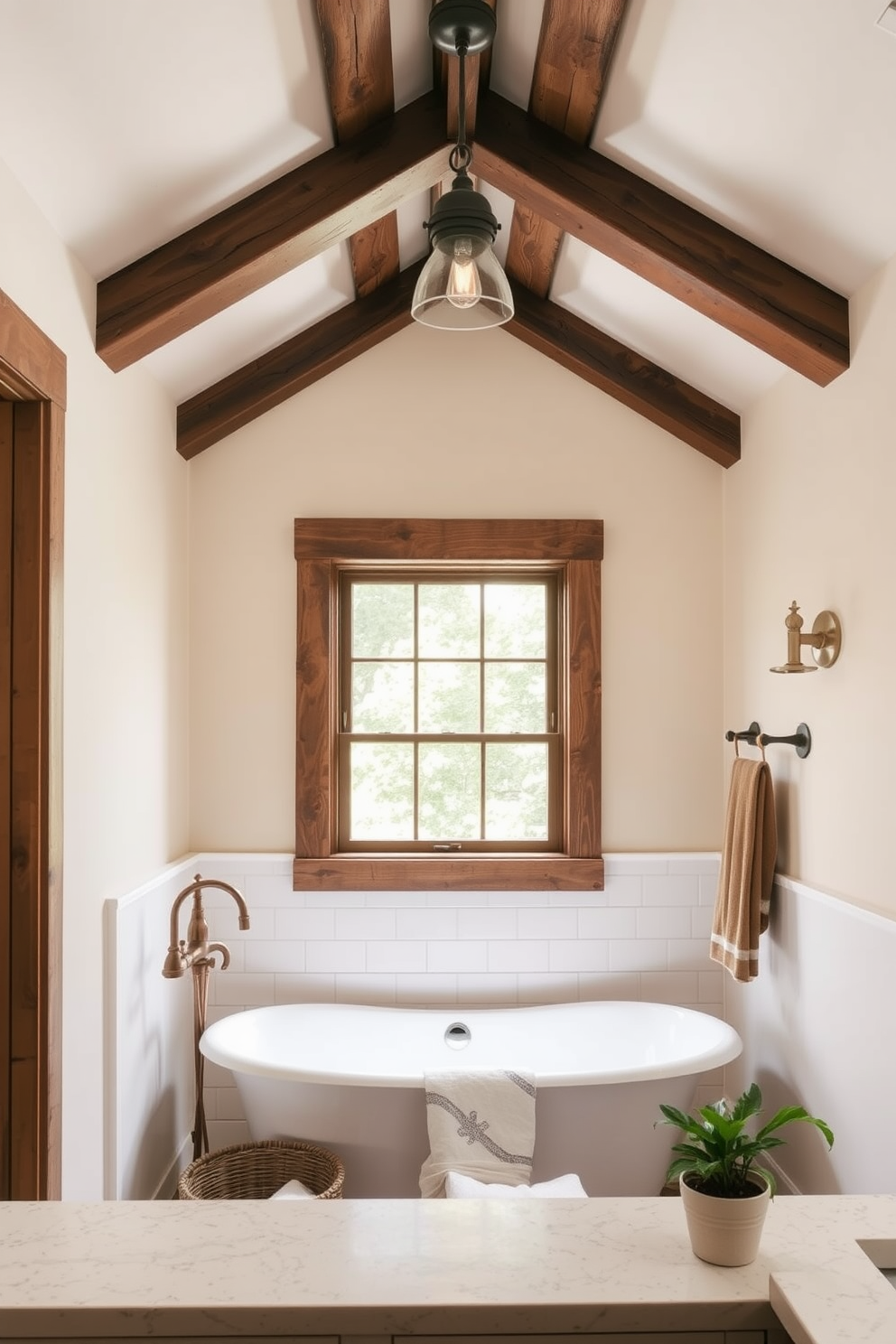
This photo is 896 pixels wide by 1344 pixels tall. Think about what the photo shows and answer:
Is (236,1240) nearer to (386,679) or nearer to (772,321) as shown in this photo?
(772,321)

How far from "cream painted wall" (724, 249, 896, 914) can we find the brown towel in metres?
0.08

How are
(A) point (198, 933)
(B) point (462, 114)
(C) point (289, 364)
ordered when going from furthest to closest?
(C) point (289, 364)
(A) point (198, 933)
(B) point (462, 114)

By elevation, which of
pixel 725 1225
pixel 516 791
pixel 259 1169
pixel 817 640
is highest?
pixel 817 640

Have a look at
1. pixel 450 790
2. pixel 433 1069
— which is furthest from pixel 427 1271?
pixel 450 790

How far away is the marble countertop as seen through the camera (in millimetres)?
1031

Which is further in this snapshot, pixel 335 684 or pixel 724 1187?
pixel 335 684

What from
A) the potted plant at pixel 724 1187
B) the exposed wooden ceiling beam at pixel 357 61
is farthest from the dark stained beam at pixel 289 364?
the potted plant at pixel 724 1187

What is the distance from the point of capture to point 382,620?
13.0 ft

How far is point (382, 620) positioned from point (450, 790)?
0.71 metres

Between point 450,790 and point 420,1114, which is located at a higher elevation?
point 450,790

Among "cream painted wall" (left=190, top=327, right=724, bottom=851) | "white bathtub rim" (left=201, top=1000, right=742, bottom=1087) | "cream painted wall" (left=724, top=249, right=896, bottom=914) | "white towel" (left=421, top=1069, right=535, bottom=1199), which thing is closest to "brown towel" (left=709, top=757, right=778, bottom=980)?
"cream painted wall" (left=724, top=249, right=896, bottom=914)

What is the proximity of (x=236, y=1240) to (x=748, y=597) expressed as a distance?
2925mm

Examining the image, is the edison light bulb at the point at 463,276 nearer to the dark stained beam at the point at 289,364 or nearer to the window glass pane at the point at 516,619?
the dark stained beam at the point at 289,364

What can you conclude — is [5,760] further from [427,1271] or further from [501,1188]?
[501,1188]
